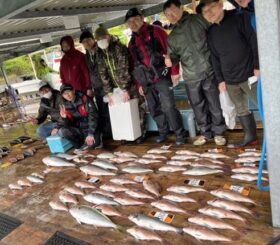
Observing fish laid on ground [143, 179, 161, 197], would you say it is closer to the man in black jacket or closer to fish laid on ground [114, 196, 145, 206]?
fish laid on ground [114, 196, 145, 206]

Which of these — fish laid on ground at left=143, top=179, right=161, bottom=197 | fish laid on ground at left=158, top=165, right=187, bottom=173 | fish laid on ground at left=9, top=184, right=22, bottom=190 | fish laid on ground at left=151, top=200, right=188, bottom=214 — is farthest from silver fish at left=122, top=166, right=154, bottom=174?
fish laid on ground at left=9, top=184, right=22, bottom=190

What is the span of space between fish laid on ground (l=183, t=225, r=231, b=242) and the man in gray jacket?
2.12 meters

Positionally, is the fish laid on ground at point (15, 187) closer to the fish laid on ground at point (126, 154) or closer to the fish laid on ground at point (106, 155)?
the fish laid on ground at point (106, 155)

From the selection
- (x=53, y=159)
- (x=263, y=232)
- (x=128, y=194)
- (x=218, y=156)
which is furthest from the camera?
(x=53, y=159)

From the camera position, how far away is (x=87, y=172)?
4.77 metres

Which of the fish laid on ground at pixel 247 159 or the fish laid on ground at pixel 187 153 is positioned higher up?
the fish laid on ground at pixel 247 159

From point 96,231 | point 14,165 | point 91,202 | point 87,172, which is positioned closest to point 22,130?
point 14,165

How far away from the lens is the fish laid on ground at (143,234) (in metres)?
2.92

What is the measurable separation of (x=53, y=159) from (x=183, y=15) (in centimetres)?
320

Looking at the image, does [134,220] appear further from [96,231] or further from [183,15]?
[183,15]

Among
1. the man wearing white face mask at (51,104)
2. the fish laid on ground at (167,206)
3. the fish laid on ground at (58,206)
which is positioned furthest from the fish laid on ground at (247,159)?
the man wearing white face mask at (51,104)

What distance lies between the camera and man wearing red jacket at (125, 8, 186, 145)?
4.97 metres

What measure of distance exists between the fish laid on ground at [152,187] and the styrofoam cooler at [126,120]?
1.67 metres

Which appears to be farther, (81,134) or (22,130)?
(22,130)
